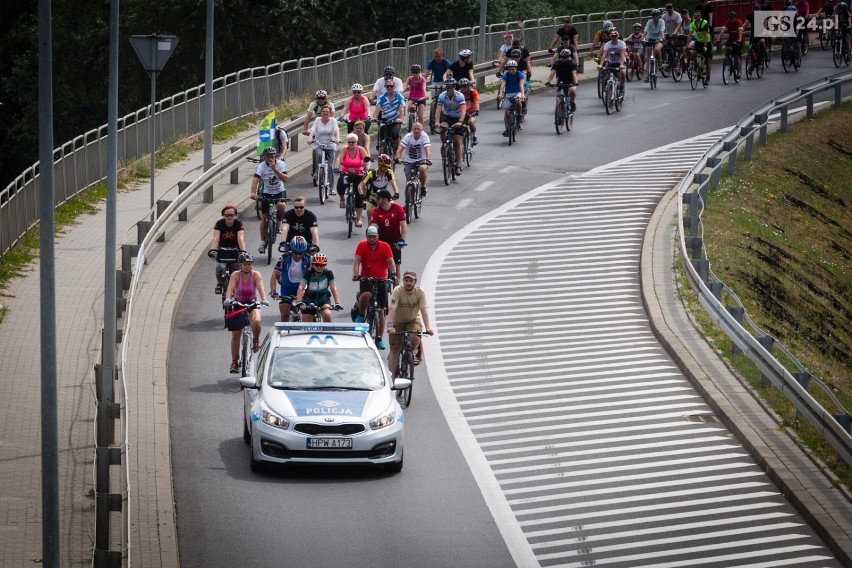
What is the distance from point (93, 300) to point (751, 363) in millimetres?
9852

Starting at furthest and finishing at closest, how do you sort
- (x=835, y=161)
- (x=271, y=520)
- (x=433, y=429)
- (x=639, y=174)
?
(x=835, y=161) → (x=639, y=174) → (x=433, y=429) → (x=271, y=520)

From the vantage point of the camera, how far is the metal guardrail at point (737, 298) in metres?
16.5

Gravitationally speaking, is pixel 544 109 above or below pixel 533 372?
above

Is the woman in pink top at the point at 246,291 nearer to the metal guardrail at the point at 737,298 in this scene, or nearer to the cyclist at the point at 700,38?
the metal guardrail at the point at 737,298

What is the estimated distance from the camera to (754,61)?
47094 millimetres

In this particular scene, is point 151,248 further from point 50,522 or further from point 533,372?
point 50,522

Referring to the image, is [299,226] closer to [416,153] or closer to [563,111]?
[416,153]

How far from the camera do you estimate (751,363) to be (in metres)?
20.5

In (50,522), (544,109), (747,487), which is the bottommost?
(747,487)

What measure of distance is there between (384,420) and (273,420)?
1.18 metres

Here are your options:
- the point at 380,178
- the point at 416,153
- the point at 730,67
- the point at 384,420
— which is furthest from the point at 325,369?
the point at 730,67

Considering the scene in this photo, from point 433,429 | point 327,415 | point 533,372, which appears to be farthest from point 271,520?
point 533,372

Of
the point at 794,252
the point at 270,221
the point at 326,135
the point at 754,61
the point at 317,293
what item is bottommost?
the point at 794,252

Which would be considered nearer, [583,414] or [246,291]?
[583,414]
